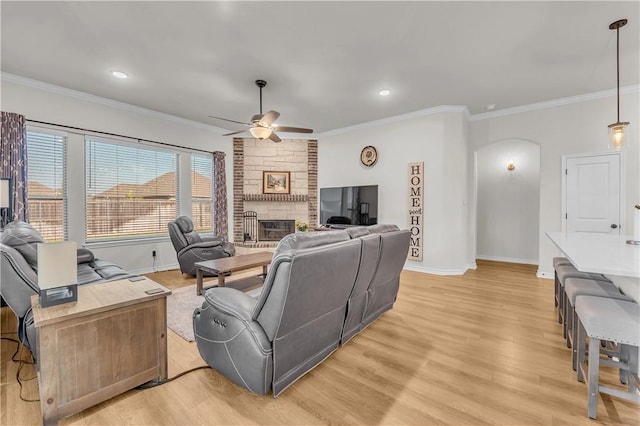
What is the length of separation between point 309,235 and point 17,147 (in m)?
4.29

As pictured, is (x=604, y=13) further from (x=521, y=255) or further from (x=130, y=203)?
(x=130, y=203)

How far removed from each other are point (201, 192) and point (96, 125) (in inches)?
80.2

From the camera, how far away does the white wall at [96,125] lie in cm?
382

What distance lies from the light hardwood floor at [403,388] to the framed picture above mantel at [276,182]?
429 cm

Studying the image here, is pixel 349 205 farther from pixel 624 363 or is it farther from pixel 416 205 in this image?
pixel 624 363

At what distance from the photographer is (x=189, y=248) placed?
450 centimetres

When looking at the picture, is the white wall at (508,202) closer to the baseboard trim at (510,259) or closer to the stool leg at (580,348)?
the baseboard trim at (510,259)

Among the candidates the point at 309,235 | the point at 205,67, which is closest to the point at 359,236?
the point at 309,235

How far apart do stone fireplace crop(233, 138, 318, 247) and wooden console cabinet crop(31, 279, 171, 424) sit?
440 cm

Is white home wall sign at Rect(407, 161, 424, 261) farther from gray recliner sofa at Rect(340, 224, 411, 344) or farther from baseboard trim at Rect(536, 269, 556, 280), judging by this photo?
gray recliner sofa at Rect(340, 224, 411, 344)

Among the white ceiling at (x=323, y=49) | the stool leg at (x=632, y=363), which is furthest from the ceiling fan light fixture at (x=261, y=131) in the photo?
the stool leg at (x=632, y=363)

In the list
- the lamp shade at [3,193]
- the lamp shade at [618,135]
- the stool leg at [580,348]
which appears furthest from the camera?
the lamp shade at [3,193]

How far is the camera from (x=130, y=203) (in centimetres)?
493

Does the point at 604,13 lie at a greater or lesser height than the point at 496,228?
greater
